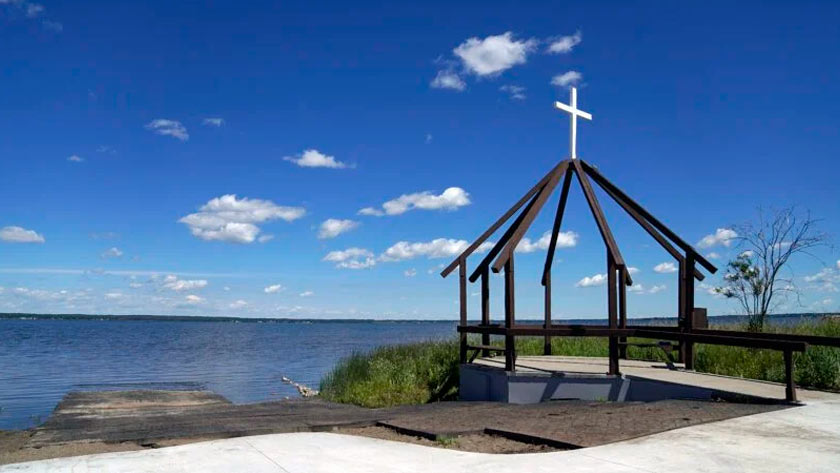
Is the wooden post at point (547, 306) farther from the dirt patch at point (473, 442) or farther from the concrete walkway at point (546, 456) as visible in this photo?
the concrete walkway at point (546, 456)

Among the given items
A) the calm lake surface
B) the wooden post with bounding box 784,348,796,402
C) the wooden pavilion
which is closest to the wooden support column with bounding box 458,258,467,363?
the wooden pavilion

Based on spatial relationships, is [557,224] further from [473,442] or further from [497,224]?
[473,442]

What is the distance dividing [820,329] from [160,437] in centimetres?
1370

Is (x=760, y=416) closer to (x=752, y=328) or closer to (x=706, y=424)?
(x=706, y=424)

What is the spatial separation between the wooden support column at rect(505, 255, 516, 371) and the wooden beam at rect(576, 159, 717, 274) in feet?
10.2

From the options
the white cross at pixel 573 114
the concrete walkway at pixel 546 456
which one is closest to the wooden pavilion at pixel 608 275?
the white cross at pixel 573 114

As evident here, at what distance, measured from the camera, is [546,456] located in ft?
24.7

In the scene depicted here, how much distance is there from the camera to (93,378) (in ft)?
95.7

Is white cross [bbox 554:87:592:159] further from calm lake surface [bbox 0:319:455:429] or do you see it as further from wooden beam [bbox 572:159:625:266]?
calm lake surface [bbox 0:319:455:429]

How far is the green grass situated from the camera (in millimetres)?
12828

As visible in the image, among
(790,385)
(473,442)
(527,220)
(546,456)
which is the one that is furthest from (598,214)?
(546,456)

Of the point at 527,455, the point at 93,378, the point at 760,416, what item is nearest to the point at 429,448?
the point at 527,455

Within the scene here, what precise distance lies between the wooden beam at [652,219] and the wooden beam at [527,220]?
579 millimetres

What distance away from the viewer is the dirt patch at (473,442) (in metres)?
8.25
